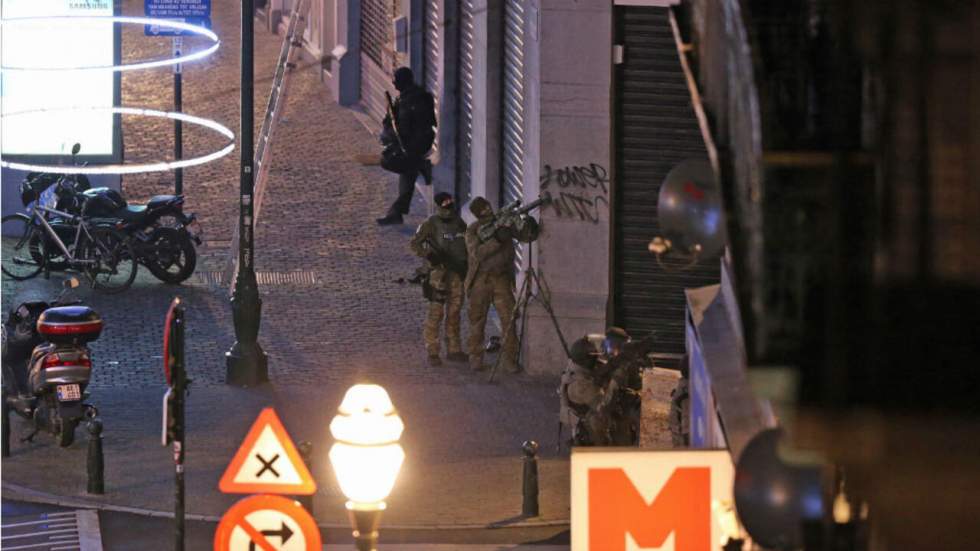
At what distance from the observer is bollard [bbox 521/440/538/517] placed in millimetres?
16031

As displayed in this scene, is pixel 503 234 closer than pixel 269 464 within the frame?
No

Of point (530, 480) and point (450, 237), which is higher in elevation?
point (450, 237)

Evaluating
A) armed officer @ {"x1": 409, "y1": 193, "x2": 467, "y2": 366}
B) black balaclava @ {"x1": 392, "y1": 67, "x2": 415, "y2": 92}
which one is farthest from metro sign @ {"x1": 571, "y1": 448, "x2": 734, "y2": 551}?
black balaclava @ {"x1": 392, "y1": 67, "x2": 415, "y2": 92}

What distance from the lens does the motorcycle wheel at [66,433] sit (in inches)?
705

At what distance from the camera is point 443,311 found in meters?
21.3

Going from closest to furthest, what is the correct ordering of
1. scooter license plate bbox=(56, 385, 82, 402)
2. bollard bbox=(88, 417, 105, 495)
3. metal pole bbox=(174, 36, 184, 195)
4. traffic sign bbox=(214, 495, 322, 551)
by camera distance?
traffic sign bbox=(214, 495, 322, 551) < bollard bbox=(88, 417, 105, 495) < scooter license plate bbox=(56, 385, 82, 402) < metal pole bbox=(174, 36, 184, 195)

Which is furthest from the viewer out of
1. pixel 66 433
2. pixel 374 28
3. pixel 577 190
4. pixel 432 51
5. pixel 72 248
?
pixel 374 28

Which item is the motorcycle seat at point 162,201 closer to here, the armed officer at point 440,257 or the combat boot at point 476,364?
the armed officer at point 440,257

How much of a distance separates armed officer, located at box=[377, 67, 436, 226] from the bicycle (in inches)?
168

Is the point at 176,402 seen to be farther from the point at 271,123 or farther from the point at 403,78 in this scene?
the point at 403,78

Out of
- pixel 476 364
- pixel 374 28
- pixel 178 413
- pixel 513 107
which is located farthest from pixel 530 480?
pixel 374 28

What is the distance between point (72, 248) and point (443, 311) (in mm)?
4908

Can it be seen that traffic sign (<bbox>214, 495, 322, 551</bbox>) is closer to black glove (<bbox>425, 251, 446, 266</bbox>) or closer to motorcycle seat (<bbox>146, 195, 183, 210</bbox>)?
black glove (<bbox>425, 251, 446, 266</bbox>)

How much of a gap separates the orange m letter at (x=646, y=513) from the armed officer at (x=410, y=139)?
17.4 metres
